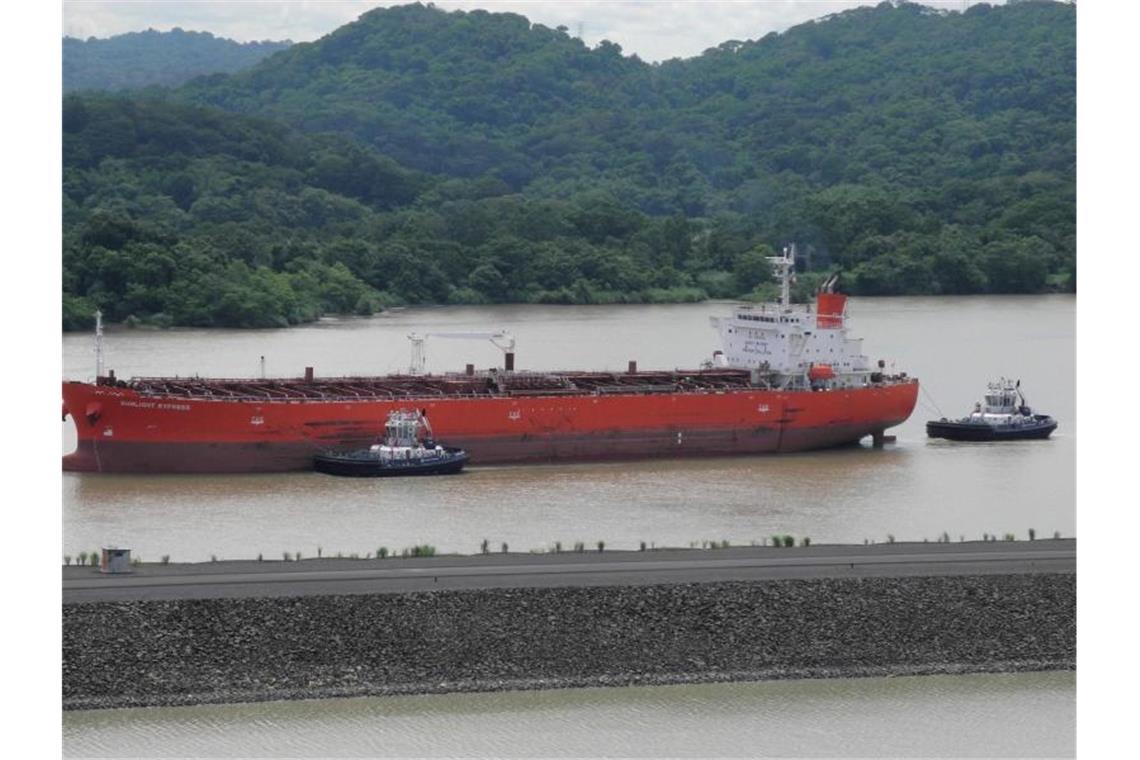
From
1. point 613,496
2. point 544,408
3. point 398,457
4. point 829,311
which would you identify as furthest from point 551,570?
point 829,311

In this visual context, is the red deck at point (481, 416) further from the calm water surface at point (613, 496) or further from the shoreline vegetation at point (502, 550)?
the shoreline vegetation at point (502, 550)

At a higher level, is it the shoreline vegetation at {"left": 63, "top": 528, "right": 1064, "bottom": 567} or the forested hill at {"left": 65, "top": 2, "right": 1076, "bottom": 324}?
the forested hill at {"left": 65, "top": 2, "right": 1076, "bottom": 324}

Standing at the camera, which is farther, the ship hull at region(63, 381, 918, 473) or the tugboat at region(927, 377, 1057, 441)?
the tugboat at region(927, 377, 1057, 441)

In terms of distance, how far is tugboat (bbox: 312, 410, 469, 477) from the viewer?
119 feet

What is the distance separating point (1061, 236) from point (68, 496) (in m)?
62.1

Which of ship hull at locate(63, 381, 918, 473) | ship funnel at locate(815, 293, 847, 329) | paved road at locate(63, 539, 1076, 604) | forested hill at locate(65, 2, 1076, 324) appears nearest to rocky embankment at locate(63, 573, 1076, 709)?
paved road at locate(63, 539, 1076, 604)

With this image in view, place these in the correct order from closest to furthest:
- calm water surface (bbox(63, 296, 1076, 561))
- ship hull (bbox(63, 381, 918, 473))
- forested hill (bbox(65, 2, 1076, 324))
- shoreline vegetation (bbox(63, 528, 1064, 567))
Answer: shoreline vegetation (bbox(63, 528, 1064, 567)) → calm water surface (bbox(63, 296, 1076, 561)) → ship hull (bbox(63, 381, 918, 473)) → forested hill (bbox(65, 2, 1076, 324))

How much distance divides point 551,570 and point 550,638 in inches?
76.3

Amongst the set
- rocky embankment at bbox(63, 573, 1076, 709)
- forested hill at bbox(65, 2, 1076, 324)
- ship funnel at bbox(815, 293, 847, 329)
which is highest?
forested hill at bbox(65, 2, 1076, 324)

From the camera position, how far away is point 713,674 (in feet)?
75.4

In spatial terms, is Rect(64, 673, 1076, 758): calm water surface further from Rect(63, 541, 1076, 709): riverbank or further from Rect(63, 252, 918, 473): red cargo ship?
Rect(63, 252, 918, 473): red cargo ship

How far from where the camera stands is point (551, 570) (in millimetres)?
25000

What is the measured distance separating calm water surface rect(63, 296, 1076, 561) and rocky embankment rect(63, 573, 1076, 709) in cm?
561

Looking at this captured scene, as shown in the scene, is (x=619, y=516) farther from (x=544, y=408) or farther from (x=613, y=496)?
(x=544, y=408)
